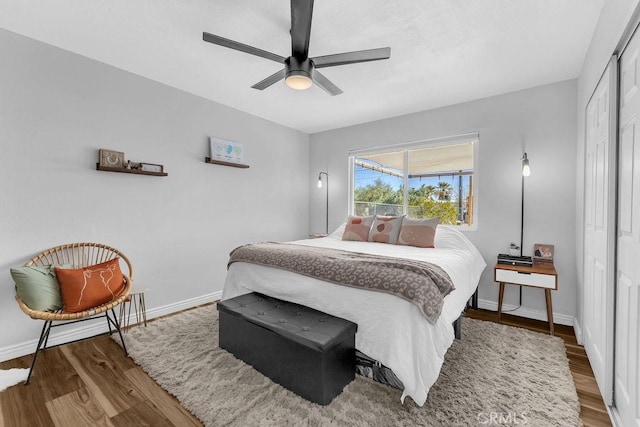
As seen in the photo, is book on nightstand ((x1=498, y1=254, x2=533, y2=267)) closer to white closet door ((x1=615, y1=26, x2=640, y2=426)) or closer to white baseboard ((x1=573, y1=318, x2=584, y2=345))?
white baseboard ((x1=573, y1=318, x2=584, y2=345))

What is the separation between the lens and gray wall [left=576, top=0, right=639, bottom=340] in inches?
59.6

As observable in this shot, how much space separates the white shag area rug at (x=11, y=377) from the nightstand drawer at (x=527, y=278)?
399 centimetres

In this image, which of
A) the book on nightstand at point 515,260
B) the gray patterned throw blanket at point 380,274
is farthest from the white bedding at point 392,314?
the book on nightstand at point 515,260

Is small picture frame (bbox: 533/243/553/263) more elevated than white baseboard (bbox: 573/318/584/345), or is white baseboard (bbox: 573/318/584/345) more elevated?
small picture frame (bbox: 533/243/553/263)

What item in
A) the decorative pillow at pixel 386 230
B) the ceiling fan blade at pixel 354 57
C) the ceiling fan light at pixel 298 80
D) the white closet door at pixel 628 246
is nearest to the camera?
the white closet door at pixel 628 246

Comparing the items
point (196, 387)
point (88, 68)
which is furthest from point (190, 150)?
point (196, 387)

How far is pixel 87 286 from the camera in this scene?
2.24m

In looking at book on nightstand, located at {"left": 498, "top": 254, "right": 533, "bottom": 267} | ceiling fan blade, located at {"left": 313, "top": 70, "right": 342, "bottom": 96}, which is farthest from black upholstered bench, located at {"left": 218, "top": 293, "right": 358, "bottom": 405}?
book on nightstand, located at {"left": 498, "top": 254, "right": 533, "bottom": 267}

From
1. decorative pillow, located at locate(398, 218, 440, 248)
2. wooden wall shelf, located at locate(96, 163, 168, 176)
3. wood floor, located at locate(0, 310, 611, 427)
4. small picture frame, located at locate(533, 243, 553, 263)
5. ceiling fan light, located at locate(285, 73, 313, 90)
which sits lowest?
wood floor, located at locate(0, 310, 611, 427)

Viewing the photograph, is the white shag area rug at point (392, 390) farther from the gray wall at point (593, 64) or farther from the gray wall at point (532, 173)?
the gray wall at point (593, 64)

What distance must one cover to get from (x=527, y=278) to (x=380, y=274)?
1893mm

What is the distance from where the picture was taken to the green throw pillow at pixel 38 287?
206cm

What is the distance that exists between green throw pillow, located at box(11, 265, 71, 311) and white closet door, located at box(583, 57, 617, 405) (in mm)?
3724

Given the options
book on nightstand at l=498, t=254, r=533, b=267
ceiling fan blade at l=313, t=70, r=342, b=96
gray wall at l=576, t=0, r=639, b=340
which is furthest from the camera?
book on nightstand at l=498, t=254, r=533, b=267
